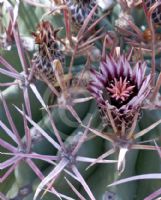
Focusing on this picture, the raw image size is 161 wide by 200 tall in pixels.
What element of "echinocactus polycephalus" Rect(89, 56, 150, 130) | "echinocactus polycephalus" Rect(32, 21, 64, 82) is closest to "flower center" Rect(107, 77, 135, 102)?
"echinocactus polycephalus" Rect(89, 56, 150, 130)

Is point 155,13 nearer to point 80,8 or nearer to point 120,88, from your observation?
point 80,8

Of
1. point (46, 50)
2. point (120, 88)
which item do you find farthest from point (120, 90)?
point (46, 50)

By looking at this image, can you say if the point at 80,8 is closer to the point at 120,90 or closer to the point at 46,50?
the point at 46,50

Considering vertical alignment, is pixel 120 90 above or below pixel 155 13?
below

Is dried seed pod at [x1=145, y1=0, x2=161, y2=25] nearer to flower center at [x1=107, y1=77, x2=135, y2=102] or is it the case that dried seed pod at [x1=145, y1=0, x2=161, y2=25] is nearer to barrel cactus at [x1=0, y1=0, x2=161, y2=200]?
barrel cactus at [x1=0, y1=0, x2=161, y2=200]

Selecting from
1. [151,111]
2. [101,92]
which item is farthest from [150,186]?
[101,92]

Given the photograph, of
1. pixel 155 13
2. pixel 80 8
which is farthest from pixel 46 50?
pixel 155 13

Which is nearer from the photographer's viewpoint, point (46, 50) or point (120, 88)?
point (120, 88)
